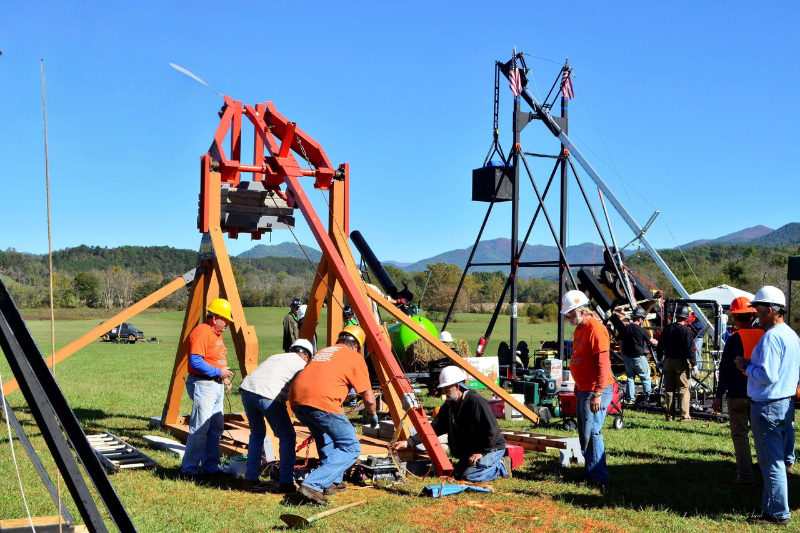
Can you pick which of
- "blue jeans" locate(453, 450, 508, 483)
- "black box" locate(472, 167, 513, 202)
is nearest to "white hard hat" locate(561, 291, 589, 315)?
"blue jeans" locate(453, 450, 508, 483)

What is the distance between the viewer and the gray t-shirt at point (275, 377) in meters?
7.41

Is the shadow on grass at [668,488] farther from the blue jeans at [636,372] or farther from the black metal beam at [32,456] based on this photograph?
the black metal beam at [32,456]

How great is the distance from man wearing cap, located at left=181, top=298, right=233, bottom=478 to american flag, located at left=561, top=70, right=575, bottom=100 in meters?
12.6

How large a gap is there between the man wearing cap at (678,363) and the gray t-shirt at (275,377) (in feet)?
23.5

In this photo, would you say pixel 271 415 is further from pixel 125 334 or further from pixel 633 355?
pixel 125 334

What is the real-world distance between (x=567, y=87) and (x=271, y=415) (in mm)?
13328

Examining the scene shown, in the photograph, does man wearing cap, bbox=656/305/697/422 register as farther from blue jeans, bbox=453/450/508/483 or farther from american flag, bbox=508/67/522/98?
american flag, bbox=508/67/522/98

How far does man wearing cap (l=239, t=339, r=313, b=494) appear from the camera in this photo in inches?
292

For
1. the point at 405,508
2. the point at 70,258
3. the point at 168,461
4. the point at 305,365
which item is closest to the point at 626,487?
the point at 405,508

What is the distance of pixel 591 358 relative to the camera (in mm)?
7727

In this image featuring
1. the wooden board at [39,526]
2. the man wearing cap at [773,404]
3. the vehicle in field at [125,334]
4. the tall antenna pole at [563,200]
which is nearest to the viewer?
the wooden board at [39,526]

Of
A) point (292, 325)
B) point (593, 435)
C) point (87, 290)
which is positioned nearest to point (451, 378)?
point (593, 435)

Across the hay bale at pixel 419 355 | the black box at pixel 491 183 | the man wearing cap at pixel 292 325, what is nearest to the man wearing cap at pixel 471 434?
the man wearing cap at pixel 292 325

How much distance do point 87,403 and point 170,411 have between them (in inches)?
144
